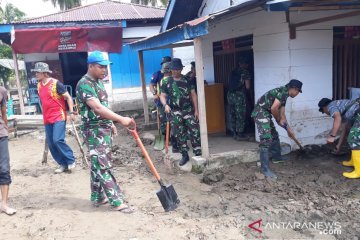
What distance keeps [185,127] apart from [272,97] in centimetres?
151

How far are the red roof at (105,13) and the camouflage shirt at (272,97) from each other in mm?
7476

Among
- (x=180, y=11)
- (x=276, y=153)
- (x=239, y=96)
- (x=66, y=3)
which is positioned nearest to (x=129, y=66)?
(x=180, y=11)

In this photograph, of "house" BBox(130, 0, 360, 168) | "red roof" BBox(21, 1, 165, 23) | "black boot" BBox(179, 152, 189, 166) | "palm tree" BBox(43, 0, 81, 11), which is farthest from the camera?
"palm tree" BBox(43, 0, 81, 11)

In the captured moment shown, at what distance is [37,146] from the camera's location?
27.4 feet

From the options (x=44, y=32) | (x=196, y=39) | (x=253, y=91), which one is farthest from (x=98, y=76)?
(x=44, y=32)

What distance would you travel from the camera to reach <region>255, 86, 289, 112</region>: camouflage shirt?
4.65 meters

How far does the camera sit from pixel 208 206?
4016mm

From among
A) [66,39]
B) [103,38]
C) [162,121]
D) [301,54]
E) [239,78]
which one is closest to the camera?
[301,54]

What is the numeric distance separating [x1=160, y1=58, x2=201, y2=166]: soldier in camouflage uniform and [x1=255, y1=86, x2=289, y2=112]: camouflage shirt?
1058mm

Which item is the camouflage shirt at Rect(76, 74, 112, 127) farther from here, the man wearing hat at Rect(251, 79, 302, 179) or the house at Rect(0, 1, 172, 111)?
the house at Rect(0, 1, 172, 111)

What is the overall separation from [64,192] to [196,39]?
2.90m

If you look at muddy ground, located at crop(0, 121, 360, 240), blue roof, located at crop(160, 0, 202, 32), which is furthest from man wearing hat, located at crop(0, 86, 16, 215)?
blue roof, located at crop(160, 0, 202, 32)

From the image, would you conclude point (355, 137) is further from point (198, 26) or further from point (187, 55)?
point (187, 55)

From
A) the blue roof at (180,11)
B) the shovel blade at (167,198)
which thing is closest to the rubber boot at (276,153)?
the shovel blade at (167,198)
